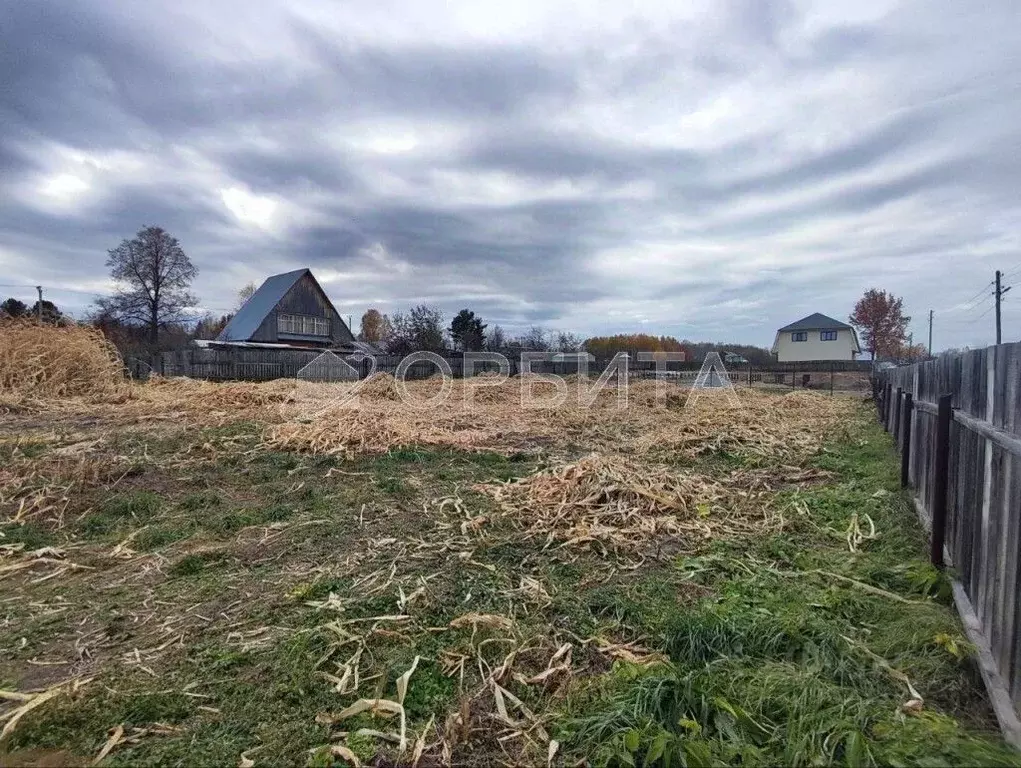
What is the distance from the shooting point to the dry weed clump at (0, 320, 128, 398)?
11.7m

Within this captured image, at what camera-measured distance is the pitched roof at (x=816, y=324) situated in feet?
155

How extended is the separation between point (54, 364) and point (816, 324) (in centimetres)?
5304

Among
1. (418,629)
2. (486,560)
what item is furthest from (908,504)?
(418,629)

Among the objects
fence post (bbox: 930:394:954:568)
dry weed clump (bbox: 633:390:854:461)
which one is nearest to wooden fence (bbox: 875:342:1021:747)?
fence post (bbox: 930:394:954:568)

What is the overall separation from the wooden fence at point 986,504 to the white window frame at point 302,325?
35.4 metres

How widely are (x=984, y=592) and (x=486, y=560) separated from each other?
257 centimetres

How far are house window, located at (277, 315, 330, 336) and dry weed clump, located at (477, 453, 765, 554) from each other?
106 ft

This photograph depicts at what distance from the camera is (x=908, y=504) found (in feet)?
14.7

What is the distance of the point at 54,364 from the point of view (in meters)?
12.3

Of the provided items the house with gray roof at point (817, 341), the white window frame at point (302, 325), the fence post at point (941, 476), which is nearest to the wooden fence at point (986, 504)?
the fence post at point (941, 476)

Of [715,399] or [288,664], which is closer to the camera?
[288,664]

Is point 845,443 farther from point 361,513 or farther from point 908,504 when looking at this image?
point 361,513

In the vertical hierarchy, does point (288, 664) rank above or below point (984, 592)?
below

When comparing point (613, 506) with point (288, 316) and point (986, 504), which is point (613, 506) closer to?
point (986, 504)
